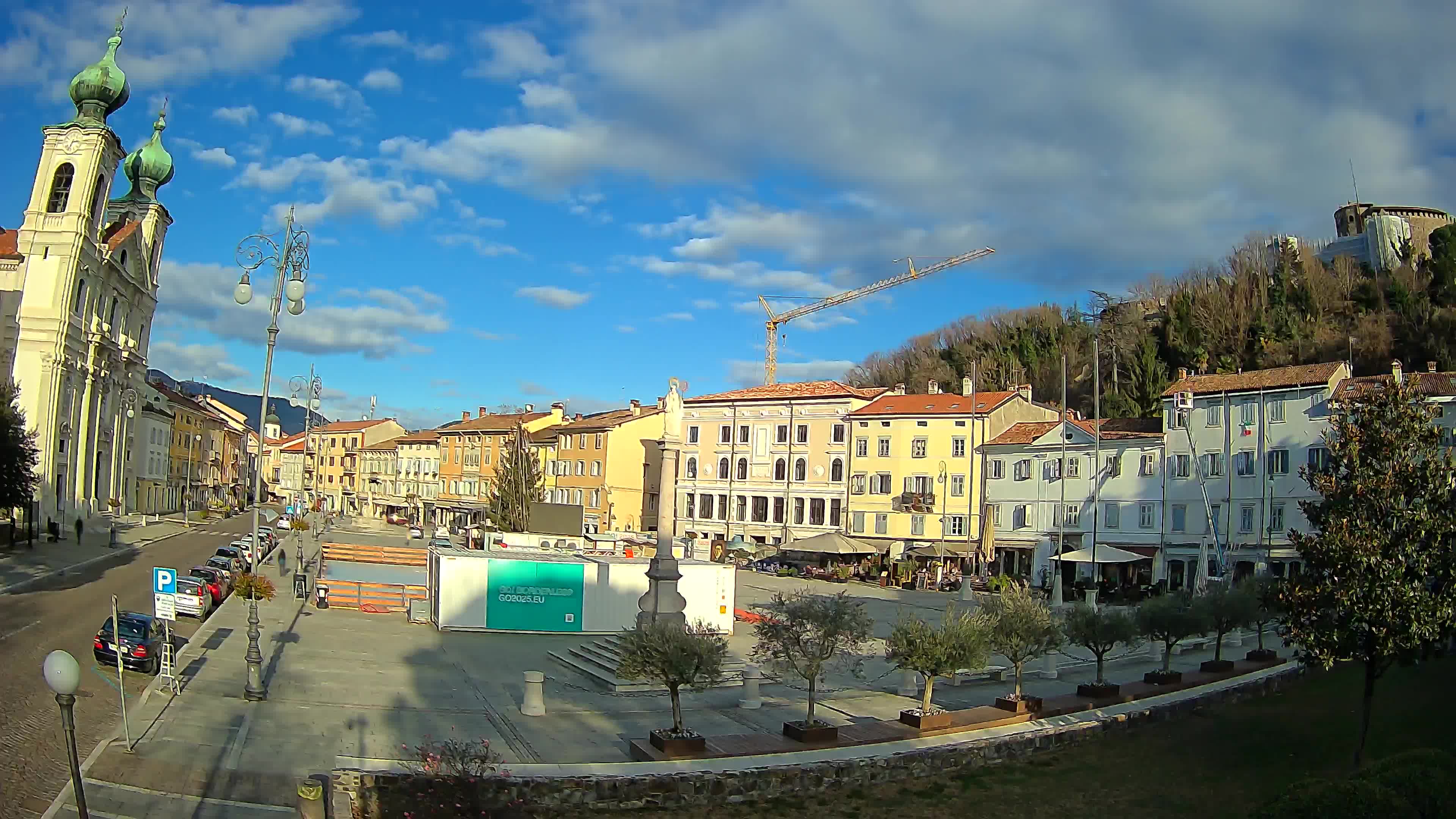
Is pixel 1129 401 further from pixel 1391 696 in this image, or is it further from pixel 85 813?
pixel 85 813

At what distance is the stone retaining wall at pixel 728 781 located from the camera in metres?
13.4

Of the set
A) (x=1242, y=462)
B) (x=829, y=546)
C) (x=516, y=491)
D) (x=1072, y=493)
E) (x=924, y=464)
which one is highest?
(x=1242, y=462)

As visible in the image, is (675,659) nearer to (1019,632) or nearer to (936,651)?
(936,651)

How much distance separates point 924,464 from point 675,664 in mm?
48198

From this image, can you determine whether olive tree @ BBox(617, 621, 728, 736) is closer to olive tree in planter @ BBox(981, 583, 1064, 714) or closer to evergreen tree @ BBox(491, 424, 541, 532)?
olive tree in planter @ BBox(981, 583, 1064, 714)

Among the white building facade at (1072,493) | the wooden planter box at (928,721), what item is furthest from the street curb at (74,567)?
the white building facade at (1072,493)

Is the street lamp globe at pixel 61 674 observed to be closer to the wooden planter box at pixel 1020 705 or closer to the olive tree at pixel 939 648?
the olive tree at pixel 939 648

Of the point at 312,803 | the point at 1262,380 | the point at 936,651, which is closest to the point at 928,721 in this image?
the point at 936,651

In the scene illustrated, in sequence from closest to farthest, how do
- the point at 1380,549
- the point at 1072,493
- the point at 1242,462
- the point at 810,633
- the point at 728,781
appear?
the point at 728,781 < the point at 1380,549 < the point at 810,633 < the point at 1242,462 < the point at 1072,493

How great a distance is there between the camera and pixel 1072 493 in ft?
182

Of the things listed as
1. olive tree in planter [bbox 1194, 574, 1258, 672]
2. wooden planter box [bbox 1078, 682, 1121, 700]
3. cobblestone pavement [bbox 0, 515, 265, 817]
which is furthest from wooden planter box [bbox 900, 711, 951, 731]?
cobblestone pavement [bbox 0, 515, 265, 817]

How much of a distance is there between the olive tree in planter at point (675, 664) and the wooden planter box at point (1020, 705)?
669cm

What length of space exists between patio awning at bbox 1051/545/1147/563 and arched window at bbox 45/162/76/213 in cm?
6072

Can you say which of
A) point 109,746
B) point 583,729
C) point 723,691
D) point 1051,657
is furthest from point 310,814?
point 1051,657
